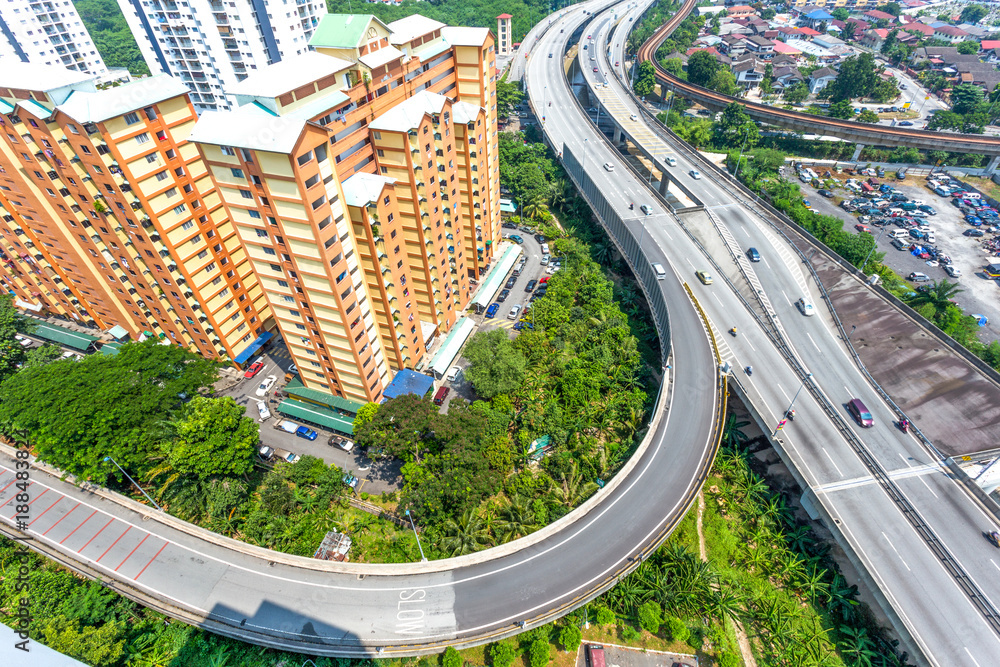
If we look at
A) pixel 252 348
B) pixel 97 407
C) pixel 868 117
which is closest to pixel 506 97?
pixel 868 117

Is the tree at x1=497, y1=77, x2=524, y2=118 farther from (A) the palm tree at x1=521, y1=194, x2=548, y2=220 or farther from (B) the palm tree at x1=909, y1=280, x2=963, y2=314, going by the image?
(B) the palm tree at x1=909, y1=280, x2=963, y2=314

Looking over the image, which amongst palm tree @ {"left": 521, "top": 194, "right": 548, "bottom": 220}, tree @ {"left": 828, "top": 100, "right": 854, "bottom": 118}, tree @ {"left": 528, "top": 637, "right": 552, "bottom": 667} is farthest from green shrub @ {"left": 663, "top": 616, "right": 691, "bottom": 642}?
tree @ {"left": 828, "top": 100, "right": 854, "bottom": 118}

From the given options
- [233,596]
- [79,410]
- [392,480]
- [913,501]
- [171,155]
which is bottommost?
[392,480]

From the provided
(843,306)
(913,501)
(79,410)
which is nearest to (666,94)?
(843,306)

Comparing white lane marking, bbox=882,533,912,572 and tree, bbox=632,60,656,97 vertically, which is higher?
tree, bbox=632,60,656,97

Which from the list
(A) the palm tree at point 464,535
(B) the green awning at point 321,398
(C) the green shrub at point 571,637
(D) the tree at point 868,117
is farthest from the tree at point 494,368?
(D) the tree at point 868,117

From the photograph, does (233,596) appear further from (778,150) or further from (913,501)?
(778,150)

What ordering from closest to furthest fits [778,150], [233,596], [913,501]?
[233,596], [913,501], [778,150]

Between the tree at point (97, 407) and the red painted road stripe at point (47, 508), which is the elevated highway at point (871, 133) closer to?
the tree at point (97, 407)
